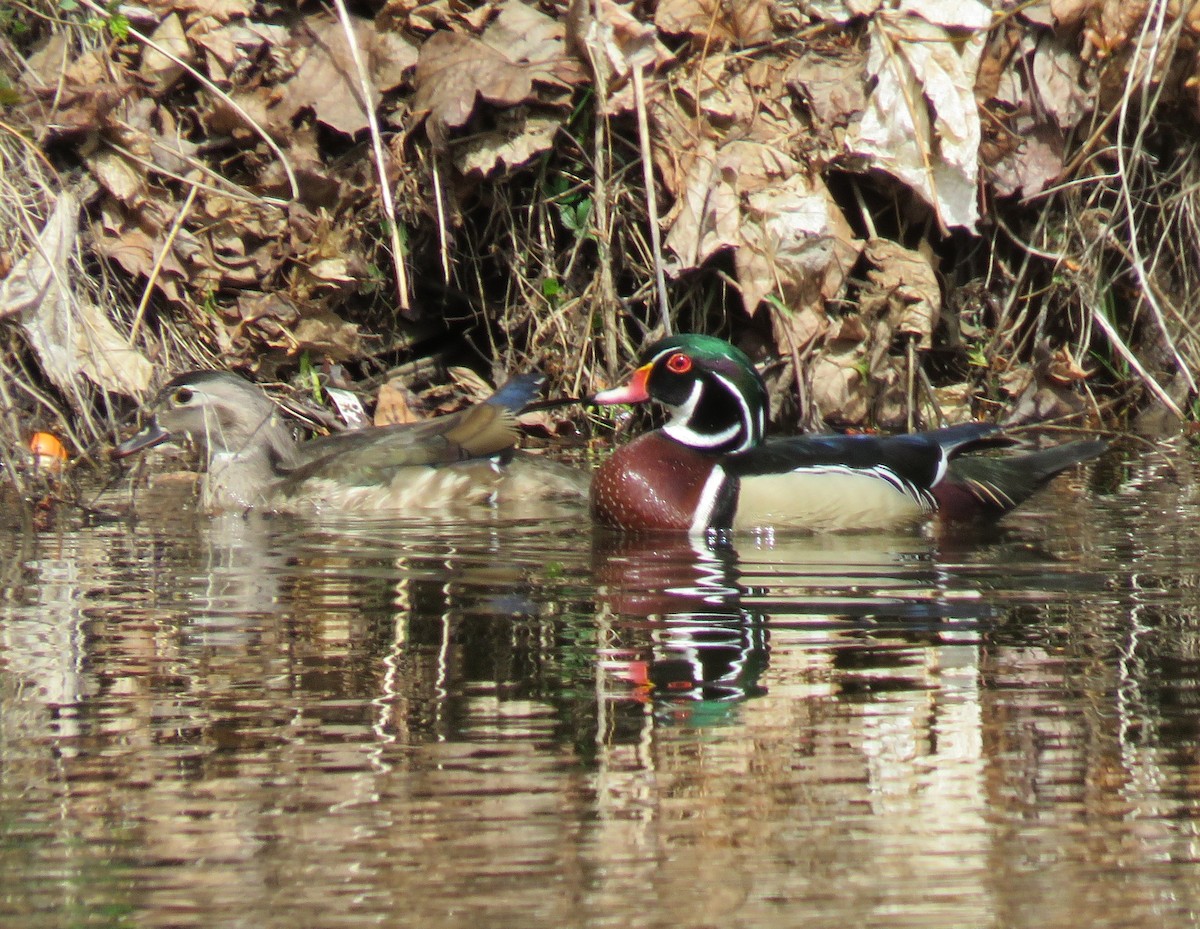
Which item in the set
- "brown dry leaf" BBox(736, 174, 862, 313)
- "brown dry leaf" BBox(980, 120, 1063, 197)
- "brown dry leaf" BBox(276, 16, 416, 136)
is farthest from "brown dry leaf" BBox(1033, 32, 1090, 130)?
"brown dry leaf" BBox(276, 16, 416, 136)

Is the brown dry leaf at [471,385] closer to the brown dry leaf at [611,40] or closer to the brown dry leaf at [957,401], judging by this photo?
the brown dry leaf at [611,40]

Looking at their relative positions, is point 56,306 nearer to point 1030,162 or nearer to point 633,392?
point 633,392

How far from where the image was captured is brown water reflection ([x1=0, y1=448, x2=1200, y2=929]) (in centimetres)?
237

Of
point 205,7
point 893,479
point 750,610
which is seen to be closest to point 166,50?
point 205,7

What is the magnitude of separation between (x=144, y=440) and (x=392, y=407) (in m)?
1.49

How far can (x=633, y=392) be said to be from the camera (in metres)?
6.51

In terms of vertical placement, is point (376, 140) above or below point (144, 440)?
above

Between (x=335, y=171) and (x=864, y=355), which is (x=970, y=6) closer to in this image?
(x=864, y=355)

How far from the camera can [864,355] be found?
7770mm

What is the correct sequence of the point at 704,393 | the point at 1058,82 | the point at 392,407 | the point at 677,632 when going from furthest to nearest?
the point at 392,407 < the point at 1058,82 < the point at 704,393 < the point at 677,632

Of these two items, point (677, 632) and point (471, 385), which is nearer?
point (677, 632)

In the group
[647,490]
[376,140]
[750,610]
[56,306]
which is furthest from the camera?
[376,140]

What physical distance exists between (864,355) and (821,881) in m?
5.52

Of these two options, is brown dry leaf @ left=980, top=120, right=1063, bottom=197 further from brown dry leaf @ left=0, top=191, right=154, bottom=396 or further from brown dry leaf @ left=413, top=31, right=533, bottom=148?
brown dry leaf @ left=0, top=191, right=154, bottom=396
